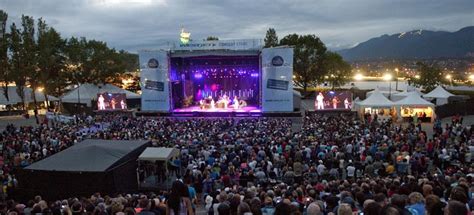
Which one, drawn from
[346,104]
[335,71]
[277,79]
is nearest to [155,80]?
[277,79]

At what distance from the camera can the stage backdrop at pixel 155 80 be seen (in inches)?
1198

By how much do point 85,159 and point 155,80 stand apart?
19749 millimetres

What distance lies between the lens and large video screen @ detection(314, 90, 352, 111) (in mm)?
29188

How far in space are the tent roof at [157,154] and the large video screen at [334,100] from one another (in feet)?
60.3

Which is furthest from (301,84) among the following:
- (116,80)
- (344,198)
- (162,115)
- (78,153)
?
(344,198)

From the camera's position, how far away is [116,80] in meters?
45.3

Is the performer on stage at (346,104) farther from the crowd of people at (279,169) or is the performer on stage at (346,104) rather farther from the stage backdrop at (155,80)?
the stage backdrop at (155,80)

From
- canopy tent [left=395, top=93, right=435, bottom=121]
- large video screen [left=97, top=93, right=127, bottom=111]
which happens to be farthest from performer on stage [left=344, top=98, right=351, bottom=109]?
large video screen [left=97, top=93, right=127, bottom=111]

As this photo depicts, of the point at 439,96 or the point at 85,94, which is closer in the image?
the point at 439,96

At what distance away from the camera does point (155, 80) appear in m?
30.6

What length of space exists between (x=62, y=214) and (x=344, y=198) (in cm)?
441

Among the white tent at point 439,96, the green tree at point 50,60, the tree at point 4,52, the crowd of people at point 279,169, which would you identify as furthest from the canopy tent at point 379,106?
the tree at point 4,52

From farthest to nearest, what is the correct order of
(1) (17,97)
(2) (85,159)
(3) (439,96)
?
(1) (17,97)
(3) (439,96)
(2) (85,159)

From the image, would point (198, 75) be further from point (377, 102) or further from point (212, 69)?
point (377, 102)
